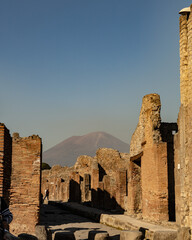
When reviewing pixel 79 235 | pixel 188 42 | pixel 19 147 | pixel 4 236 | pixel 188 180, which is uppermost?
pixel 188 42

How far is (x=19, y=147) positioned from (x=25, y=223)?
2.17 metres

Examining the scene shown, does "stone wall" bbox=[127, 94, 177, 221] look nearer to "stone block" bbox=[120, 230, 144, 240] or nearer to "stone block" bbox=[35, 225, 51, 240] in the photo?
"stone block" bbox=[120, 230, 144, 240]

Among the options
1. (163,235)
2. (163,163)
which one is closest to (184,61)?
(163,163)

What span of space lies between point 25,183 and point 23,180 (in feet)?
0.35

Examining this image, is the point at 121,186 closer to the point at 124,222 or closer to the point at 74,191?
the point at 124,222

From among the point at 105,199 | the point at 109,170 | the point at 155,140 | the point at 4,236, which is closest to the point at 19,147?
the point at 155,140

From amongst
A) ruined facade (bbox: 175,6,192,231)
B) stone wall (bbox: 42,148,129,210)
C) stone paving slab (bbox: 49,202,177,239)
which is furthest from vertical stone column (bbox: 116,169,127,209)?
ruined facade (bbox: 175,6,192,231)

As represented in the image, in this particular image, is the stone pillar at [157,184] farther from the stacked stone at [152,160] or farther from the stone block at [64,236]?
the stone block at [64,236]

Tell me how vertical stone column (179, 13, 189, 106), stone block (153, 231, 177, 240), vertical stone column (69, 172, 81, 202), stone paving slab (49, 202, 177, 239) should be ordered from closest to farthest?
stone block (153, 231, 177, 240)
stone paving slab (49, 202, 177, 239)
vertical stone column (179, 13, 189, 106)
vertical stone column (69, 172, 81, 202)

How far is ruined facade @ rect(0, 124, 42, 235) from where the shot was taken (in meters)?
10.8

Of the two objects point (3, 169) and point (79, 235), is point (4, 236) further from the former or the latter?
point (79, 235)

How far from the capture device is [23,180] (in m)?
11.2

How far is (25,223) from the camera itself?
1090 cm

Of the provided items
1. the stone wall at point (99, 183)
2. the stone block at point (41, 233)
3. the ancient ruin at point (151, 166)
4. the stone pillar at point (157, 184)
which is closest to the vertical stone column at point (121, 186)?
the stone wall at point (99, 183)
